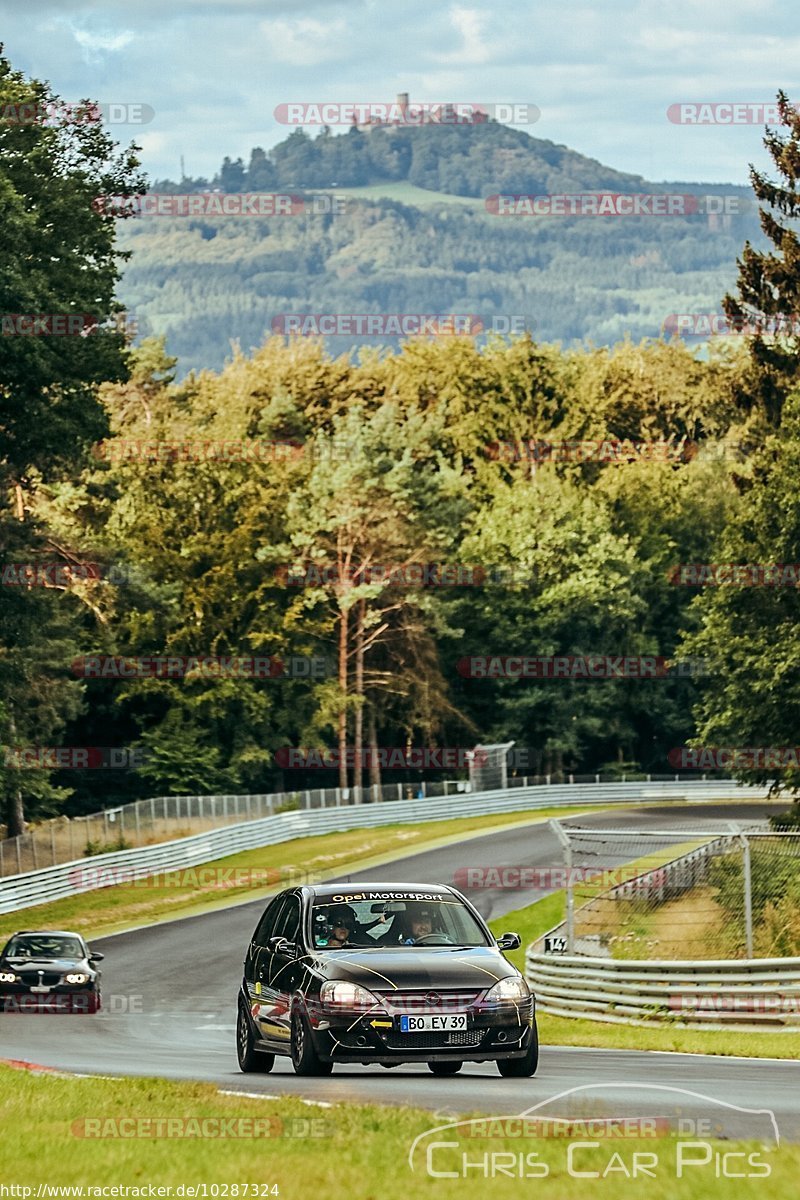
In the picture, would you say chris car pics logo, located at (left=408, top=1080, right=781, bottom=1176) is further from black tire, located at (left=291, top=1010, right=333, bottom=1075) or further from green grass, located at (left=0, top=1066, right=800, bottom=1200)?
black tire, located at (left=291, top=1010, right=333, bottom=1075)

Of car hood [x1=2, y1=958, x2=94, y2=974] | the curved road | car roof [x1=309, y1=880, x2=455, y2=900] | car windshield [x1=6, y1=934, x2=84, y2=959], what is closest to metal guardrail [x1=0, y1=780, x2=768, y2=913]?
the curved road

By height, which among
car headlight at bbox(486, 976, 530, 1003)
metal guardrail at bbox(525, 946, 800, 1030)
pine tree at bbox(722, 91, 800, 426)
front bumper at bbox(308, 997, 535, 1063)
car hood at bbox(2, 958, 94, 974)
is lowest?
car hood at bbox(2, 958, 94, 974)

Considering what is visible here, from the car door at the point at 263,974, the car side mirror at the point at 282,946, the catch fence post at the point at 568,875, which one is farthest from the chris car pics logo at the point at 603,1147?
the catch fence post at the point at 568,875

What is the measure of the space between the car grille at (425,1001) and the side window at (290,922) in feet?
5.35

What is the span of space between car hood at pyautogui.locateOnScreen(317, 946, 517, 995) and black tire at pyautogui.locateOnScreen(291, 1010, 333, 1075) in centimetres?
48

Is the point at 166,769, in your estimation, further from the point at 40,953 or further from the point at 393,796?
the point at 40,953

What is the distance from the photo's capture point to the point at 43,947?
30828mm

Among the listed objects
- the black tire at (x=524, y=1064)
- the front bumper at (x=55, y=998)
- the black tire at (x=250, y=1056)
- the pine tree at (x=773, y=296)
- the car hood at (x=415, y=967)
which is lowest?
the front bumper at (x=55, y=998)

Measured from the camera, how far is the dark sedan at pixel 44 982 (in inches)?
1190

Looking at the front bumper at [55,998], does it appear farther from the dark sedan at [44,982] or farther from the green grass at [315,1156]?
the green grass at [315,1156]

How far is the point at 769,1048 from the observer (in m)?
19.4

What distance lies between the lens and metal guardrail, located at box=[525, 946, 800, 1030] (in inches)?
909

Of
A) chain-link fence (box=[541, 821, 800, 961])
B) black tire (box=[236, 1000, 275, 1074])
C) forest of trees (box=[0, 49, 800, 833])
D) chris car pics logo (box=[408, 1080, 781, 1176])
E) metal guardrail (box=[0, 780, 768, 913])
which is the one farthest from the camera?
metal guardrail (box=[0, 780, 768, 913])

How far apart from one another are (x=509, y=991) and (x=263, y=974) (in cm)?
265
